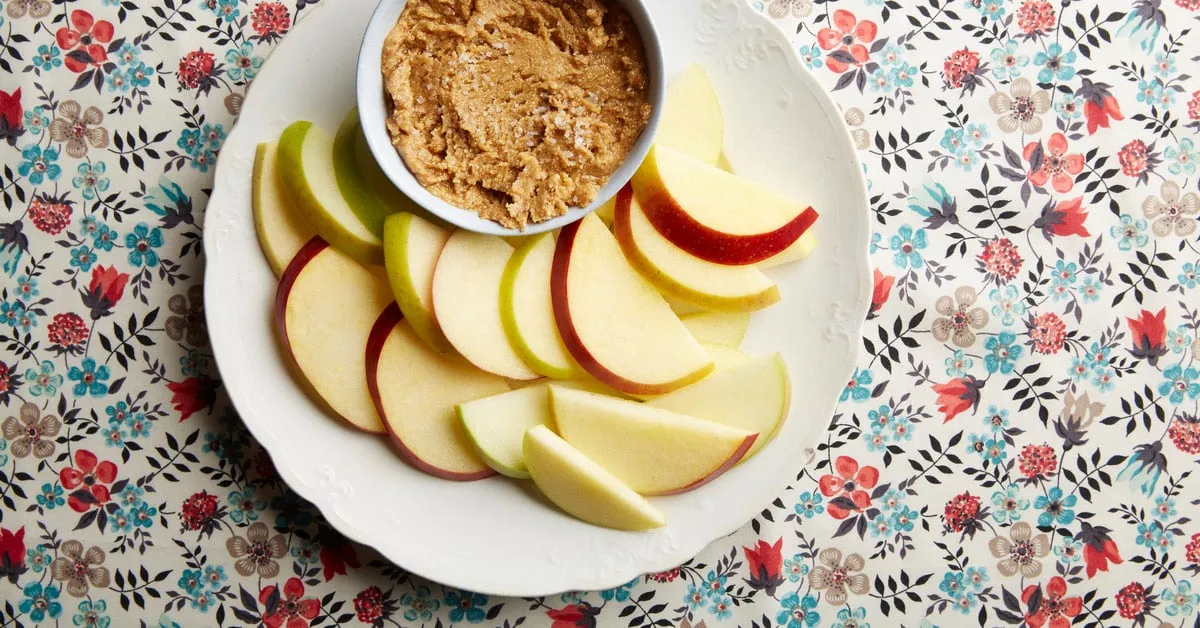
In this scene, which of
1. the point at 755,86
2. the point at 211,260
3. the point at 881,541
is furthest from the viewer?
the point at 881,541

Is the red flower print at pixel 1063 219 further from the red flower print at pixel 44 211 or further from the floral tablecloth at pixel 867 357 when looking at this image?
the red flower print at pixel 44 211

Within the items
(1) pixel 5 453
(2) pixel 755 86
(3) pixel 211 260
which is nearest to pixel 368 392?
(3) pixel 211 260

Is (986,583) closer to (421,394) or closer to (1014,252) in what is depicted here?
(1014,252)

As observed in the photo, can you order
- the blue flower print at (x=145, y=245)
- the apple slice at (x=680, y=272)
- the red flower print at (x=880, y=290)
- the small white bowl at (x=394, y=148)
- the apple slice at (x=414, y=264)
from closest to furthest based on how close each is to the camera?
1. the small white bowl at (x=394, y=148)
2. the apple slice at (x=414, y=264)
3. the apple slice at (x=680, y=272)
4. the blue flower print at (x=145, y=245)
5. the red flower print at (x=880, y=290)

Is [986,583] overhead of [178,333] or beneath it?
beneath

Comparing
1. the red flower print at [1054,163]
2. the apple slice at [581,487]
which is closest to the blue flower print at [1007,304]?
the red flower print at [1054,163]

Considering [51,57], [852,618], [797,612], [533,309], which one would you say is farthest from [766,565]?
[51,57]

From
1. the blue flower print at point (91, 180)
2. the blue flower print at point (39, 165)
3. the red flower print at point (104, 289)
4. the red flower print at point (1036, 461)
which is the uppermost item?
the blue flower print at point (39, 165)
